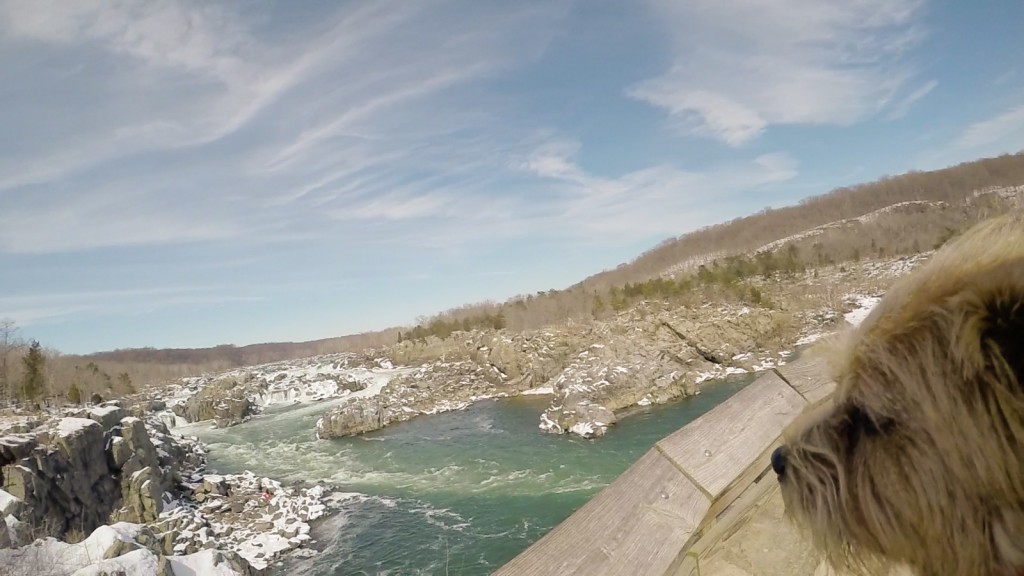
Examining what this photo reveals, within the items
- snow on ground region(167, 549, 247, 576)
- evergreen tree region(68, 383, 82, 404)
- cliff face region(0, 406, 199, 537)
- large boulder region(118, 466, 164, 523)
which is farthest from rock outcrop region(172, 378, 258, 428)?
snow on ground region(167, 549, 247, 576)

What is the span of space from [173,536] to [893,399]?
937 inches

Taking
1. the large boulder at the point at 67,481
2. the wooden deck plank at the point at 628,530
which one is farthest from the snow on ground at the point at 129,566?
the wooden deck plank at the point at 628,530

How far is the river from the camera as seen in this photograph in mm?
17172

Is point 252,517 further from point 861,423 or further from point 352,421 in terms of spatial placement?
point 861,423

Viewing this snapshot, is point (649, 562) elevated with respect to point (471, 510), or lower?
elevated

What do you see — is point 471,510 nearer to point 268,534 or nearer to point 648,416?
point 268,534

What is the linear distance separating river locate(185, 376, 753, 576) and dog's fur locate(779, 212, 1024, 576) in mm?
9797

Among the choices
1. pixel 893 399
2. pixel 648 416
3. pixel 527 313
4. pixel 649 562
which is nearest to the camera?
pixel 893 399

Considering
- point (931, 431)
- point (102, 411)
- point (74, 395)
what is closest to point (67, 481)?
point (102, 411)

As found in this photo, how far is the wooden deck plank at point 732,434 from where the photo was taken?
2.31 metres

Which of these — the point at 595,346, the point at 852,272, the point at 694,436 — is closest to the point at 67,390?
the point at 595,346

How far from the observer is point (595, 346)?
47125 mm

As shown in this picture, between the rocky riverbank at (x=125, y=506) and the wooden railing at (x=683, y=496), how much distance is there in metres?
16.0

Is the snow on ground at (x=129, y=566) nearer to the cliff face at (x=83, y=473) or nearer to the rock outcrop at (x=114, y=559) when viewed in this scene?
the rock outcrop at (x=114, y=559)
